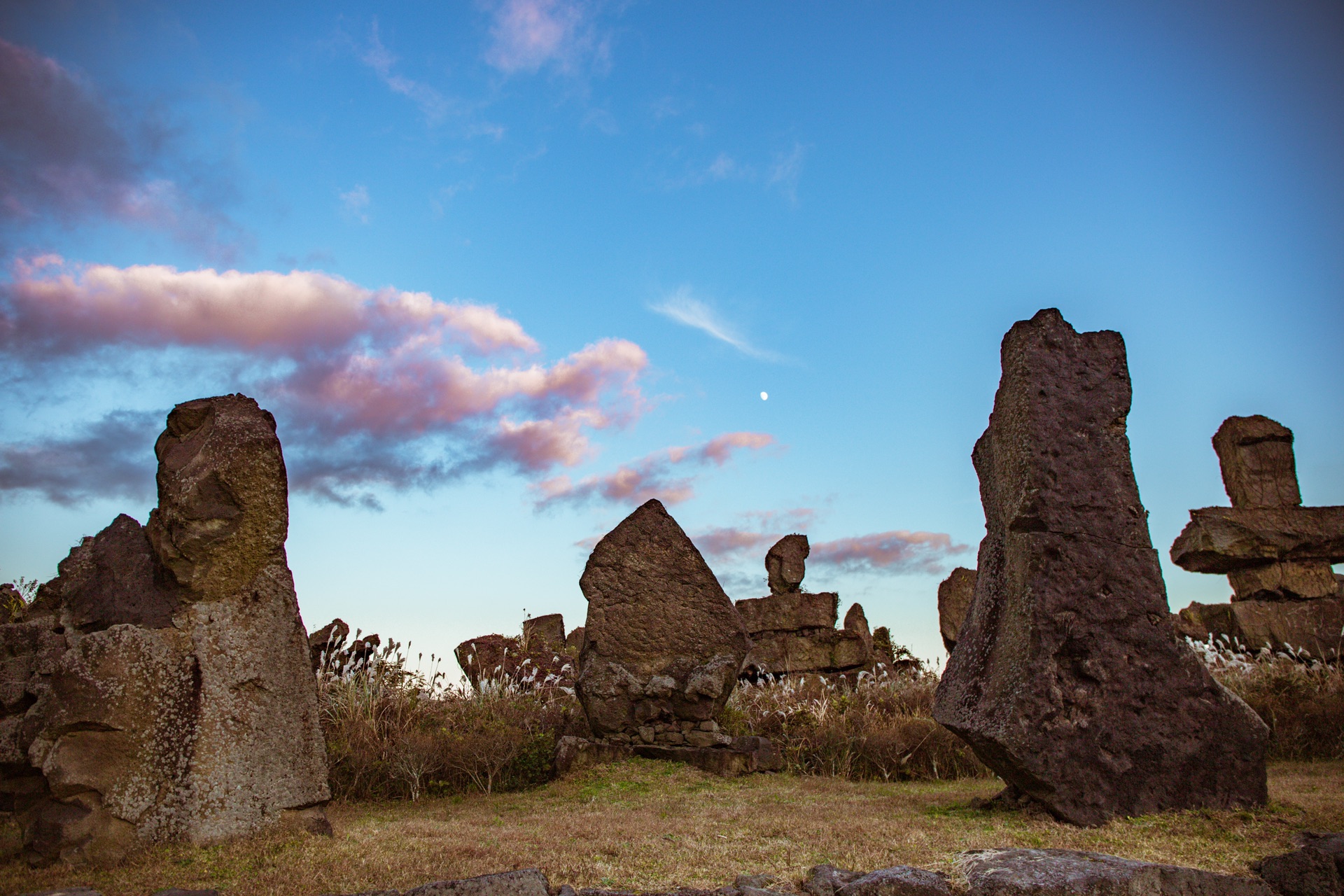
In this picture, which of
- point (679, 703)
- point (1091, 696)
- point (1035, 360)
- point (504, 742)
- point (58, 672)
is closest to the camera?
point (58, 672)

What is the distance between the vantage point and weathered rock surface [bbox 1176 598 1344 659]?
10406mm

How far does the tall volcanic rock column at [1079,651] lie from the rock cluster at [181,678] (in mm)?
3756

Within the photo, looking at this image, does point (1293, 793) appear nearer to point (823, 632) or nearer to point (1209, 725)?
point (1209, 725)

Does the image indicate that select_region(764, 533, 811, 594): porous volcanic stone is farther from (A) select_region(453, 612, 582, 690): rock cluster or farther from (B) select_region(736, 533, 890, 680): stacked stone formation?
(A) select_region(453, 612, 582, 690): rock cluster

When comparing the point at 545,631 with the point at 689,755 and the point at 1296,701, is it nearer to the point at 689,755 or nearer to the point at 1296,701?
the point at 689,755

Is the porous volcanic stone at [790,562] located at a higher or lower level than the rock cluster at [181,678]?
higher

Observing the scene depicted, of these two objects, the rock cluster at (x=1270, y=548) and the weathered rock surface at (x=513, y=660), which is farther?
the weathered rock surface at (x=513, y=660)

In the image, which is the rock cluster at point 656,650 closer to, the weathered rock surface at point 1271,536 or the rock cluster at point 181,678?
the rock cluster at point 181,678

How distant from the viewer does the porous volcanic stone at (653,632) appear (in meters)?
8.17

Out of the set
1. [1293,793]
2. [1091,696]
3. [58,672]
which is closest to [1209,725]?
[1091,696]

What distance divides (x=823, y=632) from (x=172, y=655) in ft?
37.2

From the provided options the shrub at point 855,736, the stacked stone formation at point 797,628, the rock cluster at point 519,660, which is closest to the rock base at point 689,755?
the shrub at point 855,736

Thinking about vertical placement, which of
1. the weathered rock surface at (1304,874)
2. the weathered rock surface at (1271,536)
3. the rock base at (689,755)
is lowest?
the weathered rock surface at (1304,874)

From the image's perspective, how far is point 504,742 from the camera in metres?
7.68
